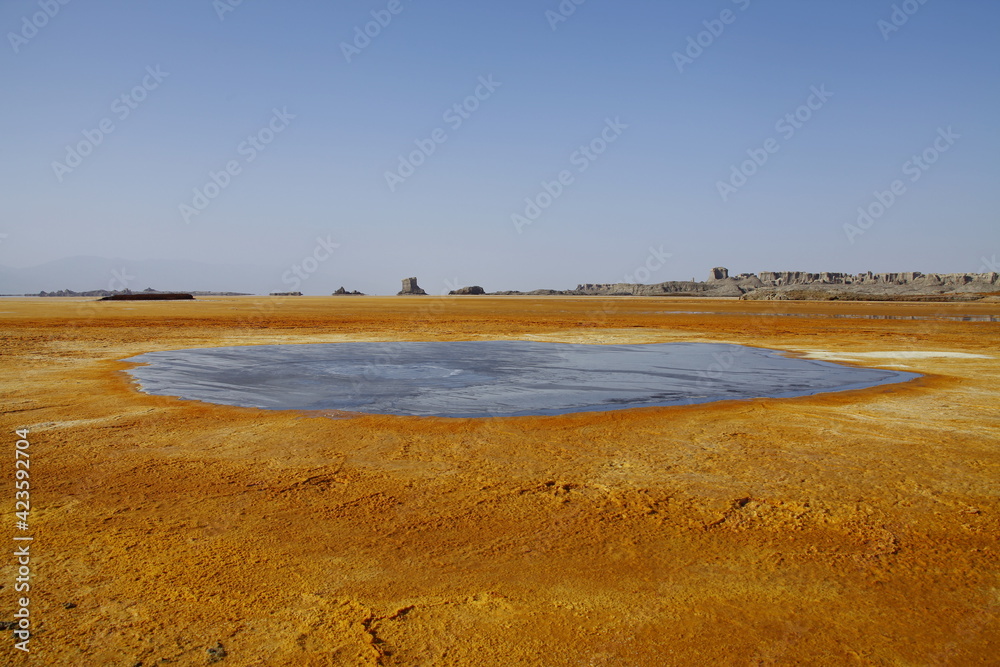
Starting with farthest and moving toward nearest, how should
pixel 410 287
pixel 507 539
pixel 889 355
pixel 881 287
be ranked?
pixel 410 287 → pixel 881 287 → pixel 889 355 → pixel 507 539

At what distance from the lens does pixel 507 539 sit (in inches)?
186

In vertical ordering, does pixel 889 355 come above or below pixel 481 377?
below

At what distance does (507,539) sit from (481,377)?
8766 mm

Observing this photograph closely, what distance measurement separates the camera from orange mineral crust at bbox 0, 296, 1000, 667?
3.39 meters

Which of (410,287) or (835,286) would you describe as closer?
(835,286)

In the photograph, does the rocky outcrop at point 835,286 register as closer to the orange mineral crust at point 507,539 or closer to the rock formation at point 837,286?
the rock formation at point 837,286

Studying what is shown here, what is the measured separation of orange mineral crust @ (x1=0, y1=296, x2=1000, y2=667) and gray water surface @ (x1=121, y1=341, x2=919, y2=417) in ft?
4.52

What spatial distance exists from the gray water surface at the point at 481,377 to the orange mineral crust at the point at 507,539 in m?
1.38

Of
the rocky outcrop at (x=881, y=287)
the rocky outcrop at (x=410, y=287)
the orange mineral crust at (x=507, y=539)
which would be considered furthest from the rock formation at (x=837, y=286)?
the orange mineral crust at (x=507, y=539)

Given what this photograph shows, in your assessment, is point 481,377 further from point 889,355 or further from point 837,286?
point 837,286

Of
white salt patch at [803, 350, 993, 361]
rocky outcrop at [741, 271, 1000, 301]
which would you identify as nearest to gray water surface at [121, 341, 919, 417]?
white salt patch at [803, 350, 993, 361]

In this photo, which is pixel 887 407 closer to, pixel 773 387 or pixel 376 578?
pixel 773 387

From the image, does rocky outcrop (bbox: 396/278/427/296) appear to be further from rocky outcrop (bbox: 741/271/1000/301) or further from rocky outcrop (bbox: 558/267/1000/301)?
rocky outcrop (bbox: 741/271/1000/301)

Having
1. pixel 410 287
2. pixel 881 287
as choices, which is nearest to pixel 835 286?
pixel 881 287
